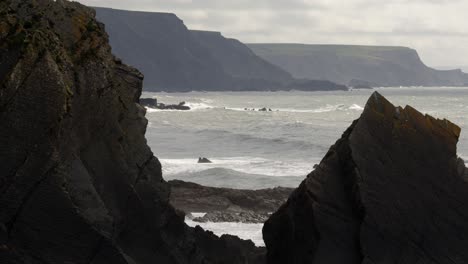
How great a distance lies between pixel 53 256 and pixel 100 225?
2.99 feet

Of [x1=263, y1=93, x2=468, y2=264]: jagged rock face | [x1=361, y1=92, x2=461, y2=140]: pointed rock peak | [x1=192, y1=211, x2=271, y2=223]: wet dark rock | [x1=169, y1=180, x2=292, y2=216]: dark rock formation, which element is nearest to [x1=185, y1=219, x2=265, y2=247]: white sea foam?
[x1=192, y1=211, x2=271, y2=223]: wet dark rock

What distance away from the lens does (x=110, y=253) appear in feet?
44.8

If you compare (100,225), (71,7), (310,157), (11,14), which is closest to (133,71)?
(71,7)

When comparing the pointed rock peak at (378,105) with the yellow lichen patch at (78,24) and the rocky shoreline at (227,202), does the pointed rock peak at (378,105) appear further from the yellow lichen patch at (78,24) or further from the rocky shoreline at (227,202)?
the rocky shoreline at (227,202)

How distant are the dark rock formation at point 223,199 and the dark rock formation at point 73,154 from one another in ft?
39.8

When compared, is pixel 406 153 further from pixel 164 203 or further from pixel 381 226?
pixel 164 203

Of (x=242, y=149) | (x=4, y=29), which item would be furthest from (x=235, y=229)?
(x=242, y=149)

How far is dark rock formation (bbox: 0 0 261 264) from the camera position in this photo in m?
12.8

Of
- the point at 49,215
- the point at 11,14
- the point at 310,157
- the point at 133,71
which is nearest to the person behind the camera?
the point at 49,215

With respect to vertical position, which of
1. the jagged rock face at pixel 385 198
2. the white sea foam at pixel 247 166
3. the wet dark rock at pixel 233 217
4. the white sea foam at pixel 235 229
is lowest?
the white sea foam at pixel 235 229

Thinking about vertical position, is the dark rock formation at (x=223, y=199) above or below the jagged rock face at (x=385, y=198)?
below

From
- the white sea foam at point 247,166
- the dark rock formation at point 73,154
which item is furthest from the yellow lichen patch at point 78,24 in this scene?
the white sea foam at point 247,166

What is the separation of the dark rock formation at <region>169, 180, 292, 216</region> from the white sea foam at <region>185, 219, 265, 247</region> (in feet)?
8.35

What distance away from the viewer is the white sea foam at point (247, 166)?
41812mm
